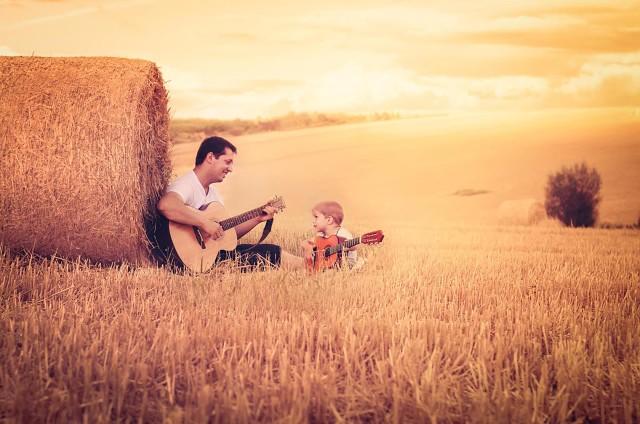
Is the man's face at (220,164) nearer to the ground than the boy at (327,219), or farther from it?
farther from it

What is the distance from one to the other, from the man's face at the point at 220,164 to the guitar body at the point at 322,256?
3.93 ft

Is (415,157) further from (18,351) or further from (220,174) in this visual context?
(18,351)

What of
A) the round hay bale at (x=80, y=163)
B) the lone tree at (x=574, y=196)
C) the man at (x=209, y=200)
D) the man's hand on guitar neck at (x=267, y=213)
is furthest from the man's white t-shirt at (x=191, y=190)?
the lone tree at (x=574, y=196)

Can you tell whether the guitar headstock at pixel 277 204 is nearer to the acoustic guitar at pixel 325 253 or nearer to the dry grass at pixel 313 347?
the acoustic guitar at pixel 325 253

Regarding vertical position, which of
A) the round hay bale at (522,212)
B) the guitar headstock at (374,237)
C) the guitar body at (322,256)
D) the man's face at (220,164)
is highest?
the man's face at (220,164)

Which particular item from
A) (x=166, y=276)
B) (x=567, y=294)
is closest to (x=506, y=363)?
(x=567, y=294)

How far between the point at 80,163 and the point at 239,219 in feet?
5.35

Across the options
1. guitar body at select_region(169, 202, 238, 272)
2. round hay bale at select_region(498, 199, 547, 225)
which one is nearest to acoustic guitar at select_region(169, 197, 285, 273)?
guitar body at select_region(169, 202, 238, 272)

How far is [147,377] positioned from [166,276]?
2965 mm

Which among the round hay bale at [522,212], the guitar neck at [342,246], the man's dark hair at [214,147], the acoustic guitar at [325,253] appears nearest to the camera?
the guitar neck at [342,246]

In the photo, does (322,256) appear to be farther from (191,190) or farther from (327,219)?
(191,190)

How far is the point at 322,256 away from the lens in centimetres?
658

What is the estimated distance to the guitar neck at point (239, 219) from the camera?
6652mm

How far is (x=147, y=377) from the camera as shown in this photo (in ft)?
11.4
